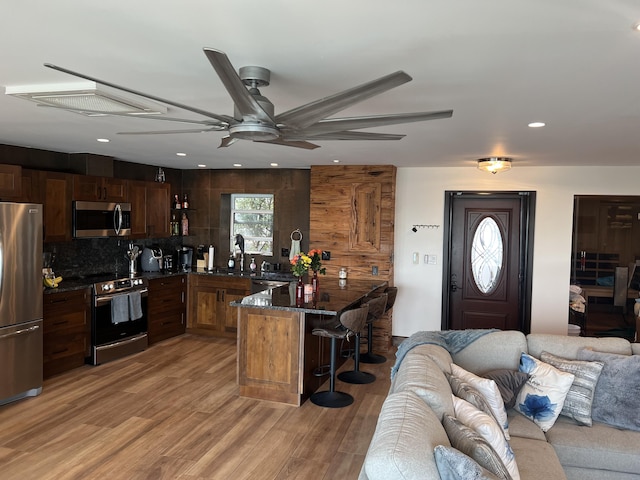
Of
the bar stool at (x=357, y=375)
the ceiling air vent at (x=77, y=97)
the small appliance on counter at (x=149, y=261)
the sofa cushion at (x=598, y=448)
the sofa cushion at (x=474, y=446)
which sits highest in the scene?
the ceiling air vent at (x=77, y=97)

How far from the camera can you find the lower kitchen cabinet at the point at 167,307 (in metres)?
6.26

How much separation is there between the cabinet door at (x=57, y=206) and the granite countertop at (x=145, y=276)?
507 millimetres

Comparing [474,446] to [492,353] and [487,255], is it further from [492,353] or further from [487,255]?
[487,255]

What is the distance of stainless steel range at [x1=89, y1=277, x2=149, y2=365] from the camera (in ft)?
17.7

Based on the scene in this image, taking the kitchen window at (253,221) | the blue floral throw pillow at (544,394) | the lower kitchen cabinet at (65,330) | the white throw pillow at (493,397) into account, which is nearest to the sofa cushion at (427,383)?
the white throw pillow at (493,397)

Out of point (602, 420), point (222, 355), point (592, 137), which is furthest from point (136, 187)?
point (602, 420)

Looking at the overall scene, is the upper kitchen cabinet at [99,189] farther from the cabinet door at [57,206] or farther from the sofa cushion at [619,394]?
the sofa cushion at [619,394]

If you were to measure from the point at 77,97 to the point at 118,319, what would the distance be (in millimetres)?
3616

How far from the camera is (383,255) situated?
6.14 metres

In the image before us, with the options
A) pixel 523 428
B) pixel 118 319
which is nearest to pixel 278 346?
pixel 523 428

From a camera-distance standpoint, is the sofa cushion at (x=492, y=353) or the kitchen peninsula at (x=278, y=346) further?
the kitchen peninsula at (x=278, y=346)

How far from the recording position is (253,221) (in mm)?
7297

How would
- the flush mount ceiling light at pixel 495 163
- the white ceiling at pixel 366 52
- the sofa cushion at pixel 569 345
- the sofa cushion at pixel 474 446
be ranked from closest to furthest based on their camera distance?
the white ceiling at pixel 366 52, the sofa cushion at pixel 474 446, the sofa cushion at pixel 569 345, the flush mount ceiling light at pixel 495 163

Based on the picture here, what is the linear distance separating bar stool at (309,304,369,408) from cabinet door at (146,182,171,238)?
9.95ft
